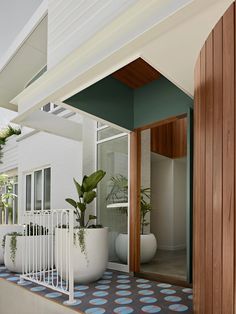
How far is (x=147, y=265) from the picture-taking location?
18.4 ft

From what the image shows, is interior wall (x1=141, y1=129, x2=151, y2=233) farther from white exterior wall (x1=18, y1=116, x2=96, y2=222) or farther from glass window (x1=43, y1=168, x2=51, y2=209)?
glass window (x1=43, y1=168, x2=51, y2=209)

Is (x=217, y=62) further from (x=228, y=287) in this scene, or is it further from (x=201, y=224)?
(x=228, y=287)

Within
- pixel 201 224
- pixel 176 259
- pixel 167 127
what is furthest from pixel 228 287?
pixel 167 127

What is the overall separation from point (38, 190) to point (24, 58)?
3384 millimetres

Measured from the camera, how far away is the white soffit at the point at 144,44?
7.97 ft

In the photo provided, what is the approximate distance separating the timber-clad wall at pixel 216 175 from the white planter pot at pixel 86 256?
1.87 metres

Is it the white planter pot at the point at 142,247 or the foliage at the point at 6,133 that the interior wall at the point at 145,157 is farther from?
the foliage at the point at 6,133

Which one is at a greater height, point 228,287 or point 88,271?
point 228,287

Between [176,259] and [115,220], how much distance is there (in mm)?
1707

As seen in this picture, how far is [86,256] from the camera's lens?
13.9ft

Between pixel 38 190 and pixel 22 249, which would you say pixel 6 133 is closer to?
pixel 38 190

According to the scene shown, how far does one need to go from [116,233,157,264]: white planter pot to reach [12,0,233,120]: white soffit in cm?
253

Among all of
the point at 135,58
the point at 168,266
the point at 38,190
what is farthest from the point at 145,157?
the point at 135,58

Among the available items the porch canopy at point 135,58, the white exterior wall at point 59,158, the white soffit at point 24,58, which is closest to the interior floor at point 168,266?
the white exterior wall at point 59,158
